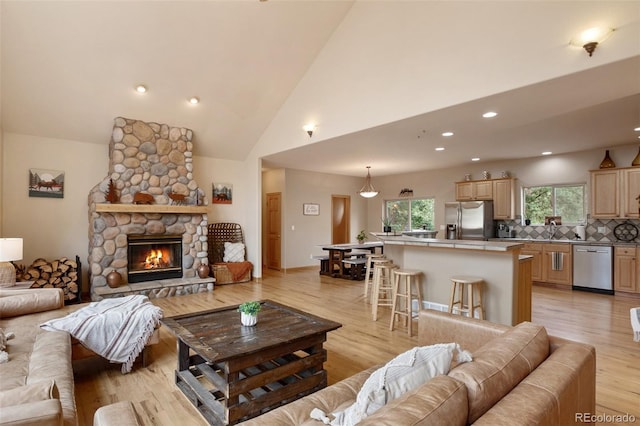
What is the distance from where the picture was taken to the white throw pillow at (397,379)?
1258mm

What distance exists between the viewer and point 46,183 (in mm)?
5641

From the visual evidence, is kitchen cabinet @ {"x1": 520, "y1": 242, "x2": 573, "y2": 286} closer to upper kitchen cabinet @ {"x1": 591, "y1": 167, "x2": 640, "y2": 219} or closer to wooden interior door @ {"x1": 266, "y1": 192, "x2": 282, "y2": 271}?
upper kitchen cabinet @ {"x1": 591, "y1": 167, "x2": 640, "y2": 219}

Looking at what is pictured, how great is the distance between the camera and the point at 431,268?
4.42 meters

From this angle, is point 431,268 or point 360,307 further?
point 360,307

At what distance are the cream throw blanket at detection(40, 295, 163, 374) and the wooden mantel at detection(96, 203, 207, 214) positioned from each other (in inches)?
112

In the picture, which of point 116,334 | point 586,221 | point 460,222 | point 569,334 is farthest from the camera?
point 460,222

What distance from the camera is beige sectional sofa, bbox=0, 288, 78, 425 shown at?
3.92 ft

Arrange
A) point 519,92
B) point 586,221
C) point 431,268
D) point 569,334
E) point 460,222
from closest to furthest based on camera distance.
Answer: point 519,92 → point 569,334 → point 431,268 → point 586,221 → point 460,222

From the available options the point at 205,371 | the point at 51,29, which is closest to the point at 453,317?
the point at 205,371

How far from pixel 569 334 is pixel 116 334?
481 centimetres

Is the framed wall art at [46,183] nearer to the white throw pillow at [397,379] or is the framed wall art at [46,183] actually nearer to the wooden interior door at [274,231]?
the wooden interior door at [274,231]

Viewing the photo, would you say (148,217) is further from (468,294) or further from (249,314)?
(468,294)

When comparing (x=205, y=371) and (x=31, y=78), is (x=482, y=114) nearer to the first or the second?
(x=205, y=371)

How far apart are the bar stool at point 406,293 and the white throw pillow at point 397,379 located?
2517mm
